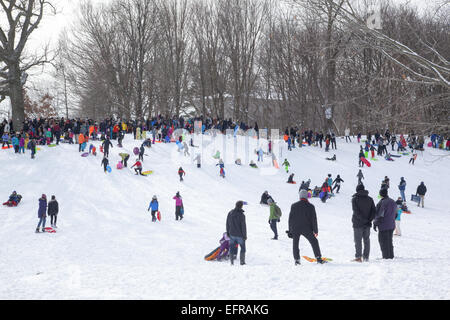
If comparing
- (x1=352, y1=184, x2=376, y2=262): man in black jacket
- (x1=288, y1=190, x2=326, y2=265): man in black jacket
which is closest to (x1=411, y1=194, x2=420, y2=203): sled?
(x1=352, y1=184, x2=376, y2=262): man in black jacket

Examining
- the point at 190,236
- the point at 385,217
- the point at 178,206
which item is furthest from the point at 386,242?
the point at 178,206

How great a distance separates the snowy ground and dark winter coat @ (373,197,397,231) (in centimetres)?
86

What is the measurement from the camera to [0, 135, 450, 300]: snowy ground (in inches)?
233

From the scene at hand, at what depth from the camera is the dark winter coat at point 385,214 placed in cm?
756

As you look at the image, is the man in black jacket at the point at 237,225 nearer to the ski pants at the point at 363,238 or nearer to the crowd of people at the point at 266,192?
the crowd of people at the point at 266,192

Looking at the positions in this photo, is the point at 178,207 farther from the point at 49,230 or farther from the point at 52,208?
the point at 49,230

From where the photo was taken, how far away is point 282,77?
40344 mm

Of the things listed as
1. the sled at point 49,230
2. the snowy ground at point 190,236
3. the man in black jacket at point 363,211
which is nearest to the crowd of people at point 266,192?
the man in black jacket at point 363,211

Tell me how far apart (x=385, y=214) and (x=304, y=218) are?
1805 millimetres

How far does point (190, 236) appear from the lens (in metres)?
13.2

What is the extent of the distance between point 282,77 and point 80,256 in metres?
33.4

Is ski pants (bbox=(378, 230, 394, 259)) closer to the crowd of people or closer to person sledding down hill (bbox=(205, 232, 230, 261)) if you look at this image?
the crowd of people

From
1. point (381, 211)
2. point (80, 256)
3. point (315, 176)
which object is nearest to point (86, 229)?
point (80, 256)

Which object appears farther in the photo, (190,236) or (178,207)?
(178,207)
